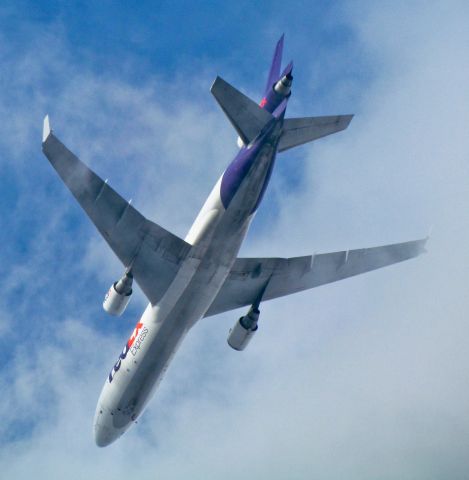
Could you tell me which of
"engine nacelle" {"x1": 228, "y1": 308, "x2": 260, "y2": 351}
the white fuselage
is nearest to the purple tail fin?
the white fuselage

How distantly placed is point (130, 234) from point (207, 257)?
3639 millimetres

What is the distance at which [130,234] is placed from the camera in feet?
102

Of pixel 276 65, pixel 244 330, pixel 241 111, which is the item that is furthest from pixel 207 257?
pixel 276 65

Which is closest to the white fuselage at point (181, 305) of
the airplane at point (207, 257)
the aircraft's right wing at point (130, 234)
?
the airplane at point (207, 257)

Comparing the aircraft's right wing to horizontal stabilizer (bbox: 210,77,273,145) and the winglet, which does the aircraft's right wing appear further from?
horizontal stabilizer (bbox: 210,77,273,145)

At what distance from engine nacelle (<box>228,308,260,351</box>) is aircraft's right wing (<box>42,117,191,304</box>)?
406 centimetres

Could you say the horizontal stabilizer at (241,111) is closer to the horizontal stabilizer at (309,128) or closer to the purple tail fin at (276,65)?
the horizontal stabilizer at (309,128)

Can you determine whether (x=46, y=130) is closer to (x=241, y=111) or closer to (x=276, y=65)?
(x=241, y=111)

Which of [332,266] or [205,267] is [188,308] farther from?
[332,266]

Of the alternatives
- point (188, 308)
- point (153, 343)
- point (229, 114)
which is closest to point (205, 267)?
point (188, 308)

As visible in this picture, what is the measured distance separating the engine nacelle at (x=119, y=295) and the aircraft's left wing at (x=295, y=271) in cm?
462

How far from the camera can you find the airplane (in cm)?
2817

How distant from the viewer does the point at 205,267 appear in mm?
30250

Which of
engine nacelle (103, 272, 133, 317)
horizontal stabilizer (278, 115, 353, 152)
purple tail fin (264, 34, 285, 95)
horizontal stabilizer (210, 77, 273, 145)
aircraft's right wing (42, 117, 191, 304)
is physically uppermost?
purple tail fin (264, 34, 285, 95)
